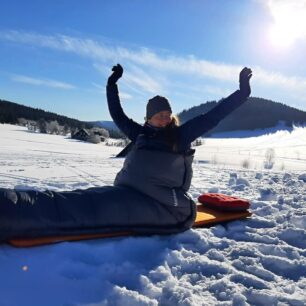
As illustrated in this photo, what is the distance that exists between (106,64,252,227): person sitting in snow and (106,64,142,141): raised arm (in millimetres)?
274

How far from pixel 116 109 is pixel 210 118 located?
1.18m

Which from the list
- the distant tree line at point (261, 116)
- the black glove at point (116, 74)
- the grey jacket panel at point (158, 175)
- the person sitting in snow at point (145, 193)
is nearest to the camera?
the person sitting in snow at point (145, 193)

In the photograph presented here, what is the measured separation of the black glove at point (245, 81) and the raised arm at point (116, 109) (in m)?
1.21

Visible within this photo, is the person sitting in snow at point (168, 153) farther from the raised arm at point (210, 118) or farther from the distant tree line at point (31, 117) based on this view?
the distant tree line at point (31, 117)

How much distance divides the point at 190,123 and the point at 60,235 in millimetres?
1713

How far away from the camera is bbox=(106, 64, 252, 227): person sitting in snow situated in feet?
13.1

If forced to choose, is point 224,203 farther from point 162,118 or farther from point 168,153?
point 162,118

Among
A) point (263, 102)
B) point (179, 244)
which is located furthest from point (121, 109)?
point (263, 102)

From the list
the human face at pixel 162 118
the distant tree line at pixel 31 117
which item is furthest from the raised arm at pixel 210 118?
the distant tree line at pixel 31 117

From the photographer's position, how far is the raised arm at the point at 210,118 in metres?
4.13

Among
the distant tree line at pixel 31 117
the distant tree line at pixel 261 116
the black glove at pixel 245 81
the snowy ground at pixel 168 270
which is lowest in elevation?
the snowy ground at pixel 168 270

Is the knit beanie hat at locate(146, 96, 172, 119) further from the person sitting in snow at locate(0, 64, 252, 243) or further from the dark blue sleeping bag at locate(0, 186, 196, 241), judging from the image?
the dark blue sleeping bag at locate(0, 186, 196, 241)

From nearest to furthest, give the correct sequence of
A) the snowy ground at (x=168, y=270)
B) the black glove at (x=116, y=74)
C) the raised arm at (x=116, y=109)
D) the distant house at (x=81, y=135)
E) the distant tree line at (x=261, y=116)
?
the snowy ground at (x=168, y=270) → the raised arm at (x=116, y=109) → the black glove at (x=116, y=74) → the distant house at (x=81, y=135) → the distant tree line at (x=261, y=116)

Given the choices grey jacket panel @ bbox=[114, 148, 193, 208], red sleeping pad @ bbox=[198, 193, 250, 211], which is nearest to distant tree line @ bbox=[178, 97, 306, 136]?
red sleeping pad @ bbox=[198, 193, 250, 211]
